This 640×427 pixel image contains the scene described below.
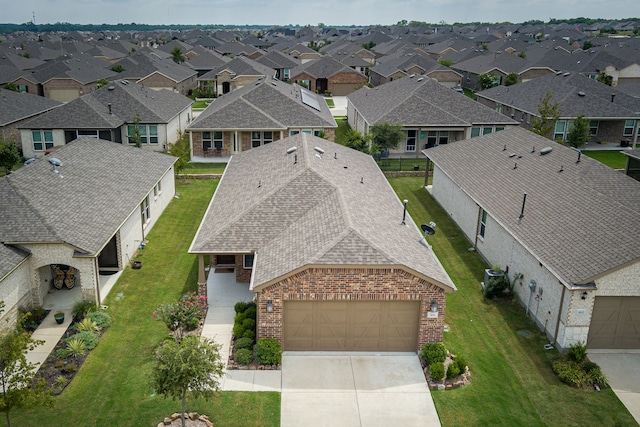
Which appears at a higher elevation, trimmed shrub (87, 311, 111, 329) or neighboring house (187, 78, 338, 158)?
neighboring house (187, 78, 338, 158)

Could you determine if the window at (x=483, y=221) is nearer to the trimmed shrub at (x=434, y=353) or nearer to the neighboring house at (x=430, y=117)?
the trimmed shrub at (x=434, y=353)

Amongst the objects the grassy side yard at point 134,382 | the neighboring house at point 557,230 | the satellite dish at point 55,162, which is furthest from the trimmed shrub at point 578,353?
the satellite dish at point 55,162

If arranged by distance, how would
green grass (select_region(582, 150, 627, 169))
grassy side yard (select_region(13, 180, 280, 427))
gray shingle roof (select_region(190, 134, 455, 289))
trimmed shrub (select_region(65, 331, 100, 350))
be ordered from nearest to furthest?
grassy side yard (select_region(13, 180, 280, 427)) < gray shingle roof (select_region(190, 134, 455, 289)) < trimmed shrub (select_region(65, 331, 100, 350)) < green grass (select_region(582, 150, 627, 169))

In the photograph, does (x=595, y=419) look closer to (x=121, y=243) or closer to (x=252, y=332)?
(x=252, y=332)

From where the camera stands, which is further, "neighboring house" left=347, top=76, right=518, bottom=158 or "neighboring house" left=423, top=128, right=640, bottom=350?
"neighboring house" left=347, top=76, right=518, bottom=158

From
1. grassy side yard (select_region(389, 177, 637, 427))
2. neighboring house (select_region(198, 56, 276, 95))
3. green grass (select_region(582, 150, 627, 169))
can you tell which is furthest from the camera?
neighboring house (select_region(198, 56, 276, 95))

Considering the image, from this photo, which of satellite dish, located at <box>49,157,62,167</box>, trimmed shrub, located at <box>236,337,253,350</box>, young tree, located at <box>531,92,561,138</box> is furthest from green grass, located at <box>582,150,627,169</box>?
satellite dish, located at <box>49,157,62,167</box>

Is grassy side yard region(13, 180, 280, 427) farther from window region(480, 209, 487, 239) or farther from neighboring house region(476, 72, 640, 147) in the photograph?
neighboring house region(476, 72, 640, 147)
